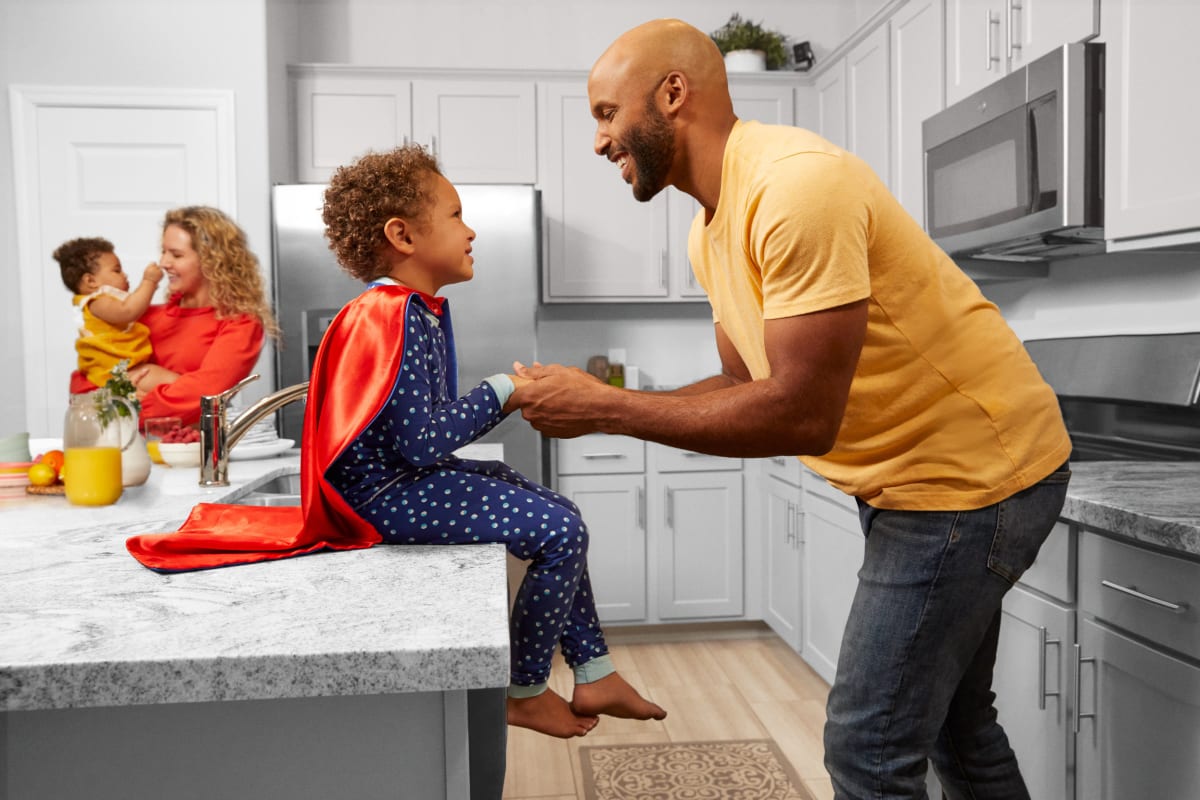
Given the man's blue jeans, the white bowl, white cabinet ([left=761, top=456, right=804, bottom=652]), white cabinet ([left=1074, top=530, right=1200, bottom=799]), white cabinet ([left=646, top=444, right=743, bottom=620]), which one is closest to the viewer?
the man's blue jeans

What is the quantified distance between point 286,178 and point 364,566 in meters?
3.02

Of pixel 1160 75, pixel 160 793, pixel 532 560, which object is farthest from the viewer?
pixel 1160 75

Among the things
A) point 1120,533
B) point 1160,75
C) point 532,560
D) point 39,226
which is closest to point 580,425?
point 532,560

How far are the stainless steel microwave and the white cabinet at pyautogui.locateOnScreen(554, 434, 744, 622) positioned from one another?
1423 mm

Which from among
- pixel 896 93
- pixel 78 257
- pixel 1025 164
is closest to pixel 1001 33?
pixel 1025 164

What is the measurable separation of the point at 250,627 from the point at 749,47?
3719mm

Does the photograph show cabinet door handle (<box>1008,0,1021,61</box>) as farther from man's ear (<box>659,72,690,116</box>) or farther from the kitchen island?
the kitchen island

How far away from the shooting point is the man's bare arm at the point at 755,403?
3.57 feet

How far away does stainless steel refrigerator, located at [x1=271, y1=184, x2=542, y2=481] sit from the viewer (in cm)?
338

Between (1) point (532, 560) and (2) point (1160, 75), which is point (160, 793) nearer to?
(1) point (532, 560)

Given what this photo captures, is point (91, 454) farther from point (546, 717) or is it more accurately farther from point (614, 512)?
point (614, 512)

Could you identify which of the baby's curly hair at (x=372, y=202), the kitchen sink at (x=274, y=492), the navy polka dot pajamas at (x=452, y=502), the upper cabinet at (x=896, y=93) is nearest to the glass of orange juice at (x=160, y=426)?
the kitchen sink at (x=274, y=492)

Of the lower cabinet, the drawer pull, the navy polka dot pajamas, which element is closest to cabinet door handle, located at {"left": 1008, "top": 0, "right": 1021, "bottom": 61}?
the lower cabinet

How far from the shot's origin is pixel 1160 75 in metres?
1.85
